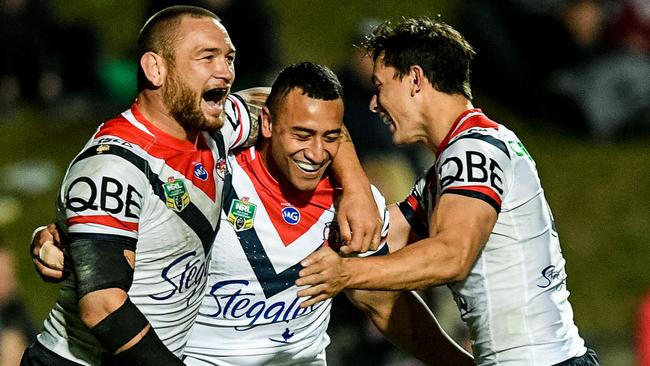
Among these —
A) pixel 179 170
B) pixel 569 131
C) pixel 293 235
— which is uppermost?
pixel 179 170

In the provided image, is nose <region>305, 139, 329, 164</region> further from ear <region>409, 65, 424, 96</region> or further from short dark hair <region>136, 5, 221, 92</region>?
short dark hair <region>136, 5, 221, 92</region>

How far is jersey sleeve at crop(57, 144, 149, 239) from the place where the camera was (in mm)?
4543

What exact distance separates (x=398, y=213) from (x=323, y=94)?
77 centimetres

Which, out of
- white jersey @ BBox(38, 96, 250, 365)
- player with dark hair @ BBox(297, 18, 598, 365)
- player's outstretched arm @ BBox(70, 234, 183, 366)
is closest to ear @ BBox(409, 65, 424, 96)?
player with dark hair @ BBox(297, 18, 598, 365)

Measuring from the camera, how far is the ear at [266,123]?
18.1 feet

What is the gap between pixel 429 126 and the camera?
5.34 metres

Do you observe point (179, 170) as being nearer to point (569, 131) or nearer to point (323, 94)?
point (323, 94)

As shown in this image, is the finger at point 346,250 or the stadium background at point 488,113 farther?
the stadium background at point 488,113

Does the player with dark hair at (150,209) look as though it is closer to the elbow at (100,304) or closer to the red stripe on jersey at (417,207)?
the elbow at (100,304)

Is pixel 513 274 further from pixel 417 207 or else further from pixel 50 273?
pixel 50 273

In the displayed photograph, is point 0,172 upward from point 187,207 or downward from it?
downward

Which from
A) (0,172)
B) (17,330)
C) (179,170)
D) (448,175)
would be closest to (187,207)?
(179,170)

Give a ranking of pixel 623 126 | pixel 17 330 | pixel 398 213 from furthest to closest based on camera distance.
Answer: pixel 623 126 → pixel 17 330 → pixel 398 213

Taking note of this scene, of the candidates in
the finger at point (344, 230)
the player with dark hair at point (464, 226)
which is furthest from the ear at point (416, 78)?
the finger at point (344, 230)
